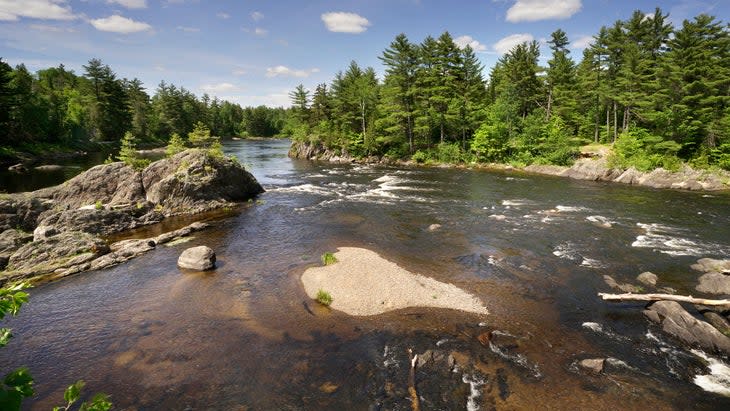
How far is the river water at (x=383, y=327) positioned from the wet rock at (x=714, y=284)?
93cm

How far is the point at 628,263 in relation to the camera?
23344mm

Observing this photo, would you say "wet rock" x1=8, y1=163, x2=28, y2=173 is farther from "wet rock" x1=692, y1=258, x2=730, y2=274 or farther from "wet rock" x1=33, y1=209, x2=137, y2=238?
"wet rock" x1=692, y1=258, x2=730, y2=274

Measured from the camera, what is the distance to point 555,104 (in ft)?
248

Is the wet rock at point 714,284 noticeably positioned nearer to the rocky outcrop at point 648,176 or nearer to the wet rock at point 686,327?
the wet rock at point 686,327

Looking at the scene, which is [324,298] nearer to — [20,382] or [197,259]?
[197,259]

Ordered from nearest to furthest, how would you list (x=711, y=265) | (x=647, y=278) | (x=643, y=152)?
1. (x=647, y=278)
2. (x=711, y=265)
3. (x=643, y=152)

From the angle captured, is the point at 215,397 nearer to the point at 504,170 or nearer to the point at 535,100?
the point at 504,170

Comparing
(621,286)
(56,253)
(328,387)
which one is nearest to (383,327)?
(328,387)

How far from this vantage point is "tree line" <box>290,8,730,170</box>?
49.5 m

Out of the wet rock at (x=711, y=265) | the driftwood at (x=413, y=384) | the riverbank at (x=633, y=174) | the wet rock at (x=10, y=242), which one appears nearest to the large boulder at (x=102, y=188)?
the wet rock at (x=10, y=242)

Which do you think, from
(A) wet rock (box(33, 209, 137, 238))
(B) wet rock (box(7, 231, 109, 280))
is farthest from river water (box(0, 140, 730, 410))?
(A) wet rock (box(33, 209, 137, 238))

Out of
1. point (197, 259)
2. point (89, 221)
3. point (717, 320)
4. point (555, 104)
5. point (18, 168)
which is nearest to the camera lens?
point (717, 320)

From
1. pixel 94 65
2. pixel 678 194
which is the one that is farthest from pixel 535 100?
pixel 94 65

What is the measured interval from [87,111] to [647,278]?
125 m
